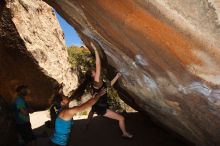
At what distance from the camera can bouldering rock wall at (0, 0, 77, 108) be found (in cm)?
1179

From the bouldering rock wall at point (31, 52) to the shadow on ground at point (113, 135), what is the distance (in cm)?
184

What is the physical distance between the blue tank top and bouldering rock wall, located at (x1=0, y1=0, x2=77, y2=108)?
6964 mm

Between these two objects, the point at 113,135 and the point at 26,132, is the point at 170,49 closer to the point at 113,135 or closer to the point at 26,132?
the point at 26,132

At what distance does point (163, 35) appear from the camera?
4.63m

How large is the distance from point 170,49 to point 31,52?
8090 millimetres

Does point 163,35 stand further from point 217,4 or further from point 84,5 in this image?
point 84,5

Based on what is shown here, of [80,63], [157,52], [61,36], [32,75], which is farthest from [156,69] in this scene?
[80,63]

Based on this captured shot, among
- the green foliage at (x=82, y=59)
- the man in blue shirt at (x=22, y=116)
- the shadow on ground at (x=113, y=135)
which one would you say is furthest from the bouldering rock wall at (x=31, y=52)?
the green foliage at (x=82, y=59)

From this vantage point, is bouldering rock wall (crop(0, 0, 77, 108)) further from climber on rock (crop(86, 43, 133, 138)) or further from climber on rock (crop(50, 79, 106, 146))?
climber on rock (crop(50, 79, 106, 146))

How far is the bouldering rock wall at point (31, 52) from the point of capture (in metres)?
11.8

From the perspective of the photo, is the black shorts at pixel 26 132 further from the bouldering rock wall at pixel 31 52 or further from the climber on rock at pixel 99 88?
the bouldering rock wall at pixel 31 52

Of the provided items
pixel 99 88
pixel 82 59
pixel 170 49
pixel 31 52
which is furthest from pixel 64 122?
pixel 82 59

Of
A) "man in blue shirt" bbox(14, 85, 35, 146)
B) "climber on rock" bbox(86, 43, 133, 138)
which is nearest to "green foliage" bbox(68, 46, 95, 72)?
"man in blue shirt" bbox(14, 85, 35, 146)

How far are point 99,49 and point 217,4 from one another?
4.38 meters
